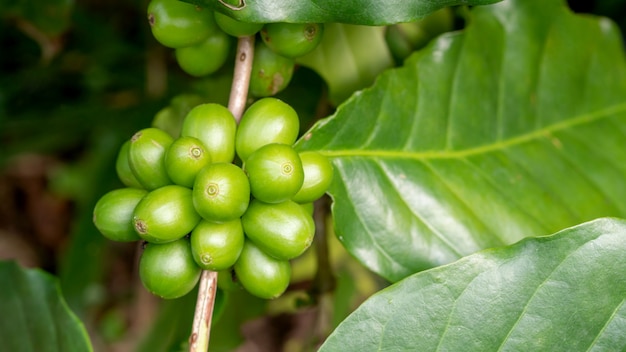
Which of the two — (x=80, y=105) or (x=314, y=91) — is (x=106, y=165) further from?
(x=314, y=91)

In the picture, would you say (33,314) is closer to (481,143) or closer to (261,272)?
(261,272)

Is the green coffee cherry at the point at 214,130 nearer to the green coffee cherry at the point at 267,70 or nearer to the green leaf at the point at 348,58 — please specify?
the green coffee cherry at the point at 267,70

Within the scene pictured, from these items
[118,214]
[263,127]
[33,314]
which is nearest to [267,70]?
[263,127]

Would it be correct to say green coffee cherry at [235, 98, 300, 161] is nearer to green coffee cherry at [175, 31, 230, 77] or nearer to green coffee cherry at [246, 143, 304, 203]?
green coffee cherry at [246, 143, 304, 203]

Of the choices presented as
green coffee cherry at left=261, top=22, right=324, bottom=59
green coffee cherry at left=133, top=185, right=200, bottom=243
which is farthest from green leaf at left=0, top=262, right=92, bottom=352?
green coffee cherry at left=261, top=22, right=324, bottom=59

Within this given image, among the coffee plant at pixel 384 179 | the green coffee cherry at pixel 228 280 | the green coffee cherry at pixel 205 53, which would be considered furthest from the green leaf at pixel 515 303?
the green coffee cherry at pixel 205 53

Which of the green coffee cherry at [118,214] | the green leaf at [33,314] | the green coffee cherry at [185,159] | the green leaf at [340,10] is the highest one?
the green leaf at [340,10]
